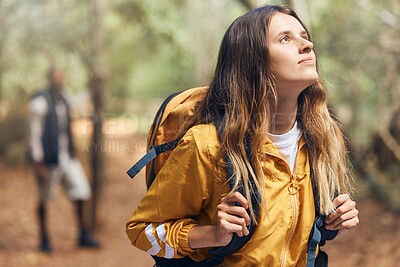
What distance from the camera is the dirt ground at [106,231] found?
4.53m

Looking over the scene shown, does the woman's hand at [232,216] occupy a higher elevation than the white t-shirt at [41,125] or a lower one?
higher

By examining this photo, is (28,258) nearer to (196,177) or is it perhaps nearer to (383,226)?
(383,226)

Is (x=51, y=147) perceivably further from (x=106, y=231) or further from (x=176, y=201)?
(x=176, y=201)

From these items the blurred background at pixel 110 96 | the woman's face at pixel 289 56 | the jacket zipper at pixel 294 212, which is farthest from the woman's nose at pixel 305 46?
the blurred background at pixel 110 96

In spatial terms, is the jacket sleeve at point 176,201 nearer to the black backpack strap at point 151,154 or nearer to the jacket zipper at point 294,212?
the black backpack strap at point 151,154

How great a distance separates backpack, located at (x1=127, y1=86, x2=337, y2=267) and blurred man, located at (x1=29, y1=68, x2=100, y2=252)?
144 inches

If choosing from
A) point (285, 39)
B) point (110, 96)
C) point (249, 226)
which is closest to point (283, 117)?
point (285, 39)

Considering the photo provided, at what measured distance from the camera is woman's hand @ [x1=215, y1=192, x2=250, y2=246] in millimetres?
962

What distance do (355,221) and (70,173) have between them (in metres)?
3.97

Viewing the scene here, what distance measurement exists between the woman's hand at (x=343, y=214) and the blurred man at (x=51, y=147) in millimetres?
3881

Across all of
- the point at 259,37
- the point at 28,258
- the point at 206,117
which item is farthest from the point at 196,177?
the point at 28,258

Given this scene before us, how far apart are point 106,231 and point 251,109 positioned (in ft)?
14.5

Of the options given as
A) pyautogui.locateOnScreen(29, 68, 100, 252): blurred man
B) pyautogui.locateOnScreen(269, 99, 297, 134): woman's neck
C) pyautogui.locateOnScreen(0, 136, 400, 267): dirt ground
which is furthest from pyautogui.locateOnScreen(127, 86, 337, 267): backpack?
pyautogui.locateOnScreen(29, 68, 100, 252): blurred man

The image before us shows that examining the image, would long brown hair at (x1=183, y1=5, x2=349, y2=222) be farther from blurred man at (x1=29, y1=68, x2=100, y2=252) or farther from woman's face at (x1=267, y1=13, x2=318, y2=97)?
blurred man at (x1=29, y1=68, x2=100, y2=252)
